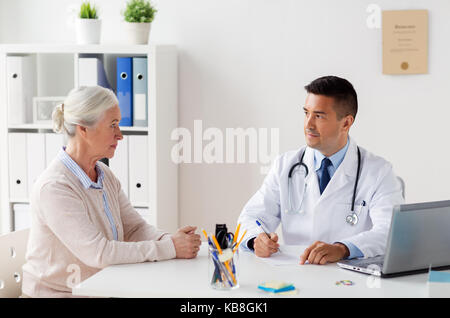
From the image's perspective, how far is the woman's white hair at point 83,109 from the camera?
Result: 7.20 ft

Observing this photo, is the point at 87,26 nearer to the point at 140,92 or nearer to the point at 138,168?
the point at 140,92

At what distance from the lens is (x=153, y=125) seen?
10.7 feet

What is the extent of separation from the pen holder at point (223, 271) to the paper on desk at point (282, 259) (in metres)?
0.25

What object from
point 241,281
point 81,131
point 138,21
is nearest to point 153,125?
point 138,21

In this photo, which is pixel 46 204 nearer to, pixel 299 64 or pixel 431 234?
pixel 431 234

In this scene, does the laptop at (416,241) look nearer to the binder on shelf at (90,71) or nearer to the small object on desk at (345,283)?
the small object on desk at (345,283)

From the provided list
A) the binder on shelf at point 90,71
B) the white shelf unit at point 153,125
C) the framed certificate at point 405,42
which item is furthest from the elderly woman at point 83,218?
the framed certificate at point 405,42

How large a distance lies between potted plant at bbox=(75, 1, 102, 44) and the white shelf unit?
73mm

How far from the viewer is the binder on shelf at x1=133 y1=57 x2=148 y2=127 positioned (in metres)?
3.26

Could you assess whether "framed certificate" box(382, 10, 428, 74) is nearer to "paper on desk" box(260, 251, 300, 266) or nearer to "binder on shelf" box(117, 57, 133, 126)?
"binder on shelf" box(117, 57, 133, 126)

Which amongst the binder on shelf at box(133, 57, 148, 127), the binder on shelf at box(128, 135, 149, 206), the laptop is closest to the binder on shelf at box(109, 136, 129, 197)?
the binder on shelf at box(128, 135, 149, 206)
